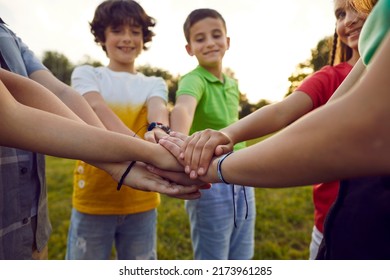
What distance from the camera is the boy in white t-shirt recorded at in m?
1.80

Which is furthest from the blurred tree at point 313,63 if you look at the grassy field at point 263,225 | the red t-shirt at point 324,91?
the grassy field at point 263,225

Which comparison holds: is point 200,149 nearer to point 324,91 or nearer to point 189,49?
point 324,91

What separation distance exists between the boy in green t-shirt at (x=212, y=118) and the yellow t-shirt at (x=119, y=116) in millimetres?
220

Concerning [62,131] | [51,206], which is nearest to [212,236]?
[62,131]

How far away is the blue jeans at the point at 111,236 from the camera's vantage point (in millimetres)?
1805

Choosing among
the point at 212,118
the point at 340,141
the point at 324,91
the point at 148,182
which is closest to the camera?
the point at 340,141

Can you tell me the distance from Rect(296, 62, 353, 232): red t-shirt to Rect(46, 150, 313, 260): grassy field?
146 cm

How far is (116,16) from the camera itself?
198 cm

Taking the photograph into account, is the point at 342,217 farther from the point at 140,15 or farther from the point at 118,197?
the point at 140,15

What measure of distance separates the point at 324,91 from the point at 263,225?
2228mm

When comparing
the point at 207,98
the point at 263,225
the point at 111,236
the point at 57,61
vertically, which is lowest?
the point at 263,225

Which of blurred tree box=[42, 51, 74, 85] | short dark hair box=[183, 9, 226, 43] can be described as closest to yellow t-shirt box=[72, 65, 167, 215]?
short dark hair box=[183, 9, 226, 43]

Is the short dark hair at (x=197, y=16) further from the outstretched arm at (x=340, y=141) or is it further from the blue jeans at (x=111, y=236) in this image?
the outstretched arm at (x=340, y=141)

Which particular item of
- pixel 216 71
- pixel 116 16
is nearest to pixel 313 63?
pixel 216 71
